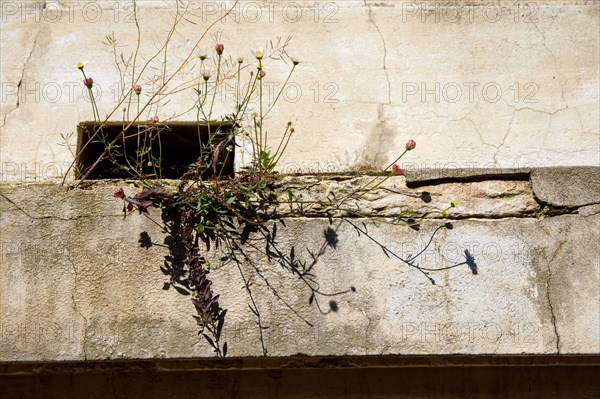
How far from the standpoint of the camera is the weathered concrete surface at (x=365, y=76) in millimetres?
3553

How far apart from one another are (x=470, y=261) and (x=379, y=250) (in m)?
0.41

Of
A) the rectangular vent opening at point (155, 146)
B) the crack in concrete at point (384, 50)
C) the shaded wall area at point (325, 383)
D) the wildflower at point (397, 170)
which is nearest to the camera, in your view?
the wildflower at point (397, 170)

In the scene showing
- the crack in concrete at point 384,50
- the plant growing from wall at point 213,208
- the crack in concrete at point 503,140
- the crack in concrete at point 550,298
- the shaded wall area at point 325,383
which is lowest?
the shaded wall area at point 325,383

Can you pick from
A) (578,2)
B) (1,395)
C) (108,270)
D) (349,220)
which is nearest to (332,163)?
(349,220)

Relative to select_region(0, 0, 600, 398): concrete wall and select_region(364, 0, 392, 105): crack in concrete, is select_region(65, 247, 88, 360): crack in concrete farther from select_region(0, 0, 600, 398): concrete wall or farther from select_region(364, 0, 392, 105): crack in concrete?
select_region(364, 0, 392, 105): crack in concrete

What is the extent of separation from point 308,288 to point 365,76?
1219 mm

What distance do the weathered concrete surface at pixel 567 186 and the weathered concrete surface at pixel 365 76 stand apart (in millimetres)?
310

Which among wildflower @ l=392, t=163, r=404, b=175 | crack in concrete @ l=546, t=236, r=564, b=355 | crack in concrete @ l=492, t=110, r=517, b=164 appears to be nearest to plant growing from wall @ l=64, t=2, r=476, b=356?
wildflower @ l=392, t=163, r=404, b=175

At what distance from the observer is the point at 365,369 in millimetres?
3371

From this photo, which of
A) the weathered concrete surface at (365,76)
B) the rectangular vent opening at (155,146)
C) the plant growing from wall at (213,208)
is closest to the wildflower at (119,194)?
the plant growing from wall at (213,208)

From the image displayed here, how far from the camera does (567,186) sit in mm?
3209

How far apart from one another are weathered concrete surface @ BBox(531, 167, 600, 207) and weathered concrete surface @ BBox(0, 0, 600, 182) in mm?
310

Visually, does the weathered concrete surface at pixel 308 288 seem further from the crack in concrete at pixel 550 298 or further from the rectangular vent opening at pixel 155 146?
the rectangular vent opening at pixel 155 146

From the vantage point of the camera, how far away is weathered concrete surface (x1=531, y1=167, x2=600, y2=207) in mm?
3195
